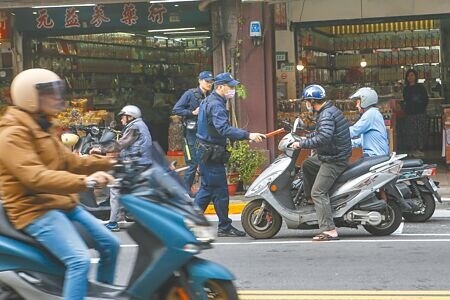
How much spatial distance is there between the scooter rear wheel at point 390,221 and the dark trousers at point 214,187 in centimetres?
165

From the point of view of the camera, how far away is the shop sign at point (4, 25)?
1555cm

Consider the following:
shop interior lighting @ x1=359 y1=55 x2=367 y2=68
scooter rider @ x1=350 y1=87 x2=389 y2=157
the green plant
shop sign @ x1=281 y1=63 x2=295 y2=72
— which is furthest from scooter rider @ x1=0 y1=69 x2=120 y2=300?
shop interior lighting @ x1=359 y1=55 x2=367 y2=68

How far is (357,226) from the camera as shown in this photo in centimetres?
916

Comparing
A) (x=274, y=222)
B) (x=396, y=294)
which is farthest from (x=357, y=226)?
(x=396, y=294)

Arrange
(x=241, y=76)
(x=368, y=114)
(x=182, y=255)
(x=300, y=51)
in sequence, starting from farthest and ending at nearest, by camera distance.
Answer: (x=300, y=51) → (x=241, y=76) → (x=368, y=114) → (x=182, y=255)

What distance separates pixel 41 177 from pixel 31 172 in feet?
0.22

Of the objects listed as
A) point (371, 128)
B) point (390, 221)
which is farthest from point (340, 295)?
point (371, 128)

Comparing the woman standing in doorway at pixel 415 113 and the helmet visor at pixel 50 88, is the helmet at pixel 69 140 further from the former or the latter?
the woman standing in doorway at pixel 415 113

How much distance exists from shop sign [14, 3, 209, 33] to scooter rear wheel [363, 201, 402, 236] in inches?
273

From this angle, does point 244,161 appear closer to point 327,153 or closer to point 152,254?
point 327,153

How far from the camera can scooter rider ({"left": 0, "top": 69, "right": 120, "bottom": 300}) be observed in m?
4.56

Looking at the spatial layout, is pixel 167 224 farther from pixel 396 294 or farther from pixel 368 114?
pixel 368 114

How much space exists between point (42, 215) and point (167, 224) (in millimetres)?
778

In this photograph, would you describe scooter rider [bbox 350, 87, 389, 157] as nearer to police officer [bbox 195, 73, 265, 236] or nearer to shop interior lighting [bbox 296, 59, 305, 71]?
police officer [bbox 195, 73, 265, 236]
